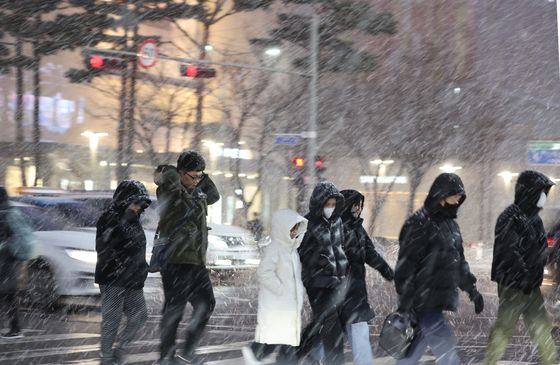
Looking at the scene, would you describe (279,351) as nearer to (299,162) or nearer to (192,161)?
(192,161)

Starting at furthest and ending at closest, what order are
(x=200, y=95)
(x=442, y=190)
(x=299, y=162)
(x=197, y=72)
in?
(x=200, y=95), (x=299, y=162), (x=197, y=72), (x=442, y=190)

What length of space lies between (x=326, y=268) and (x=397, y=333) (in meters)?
1.03

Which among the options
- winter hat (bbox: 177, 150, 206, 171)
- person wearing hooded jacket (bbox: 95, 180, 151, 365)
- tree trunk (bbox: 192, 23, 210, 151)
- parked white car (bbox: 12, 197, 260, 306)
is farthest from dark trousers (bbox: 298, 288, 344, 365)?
tree trunk (bbox: 192, 23, 210, 151)

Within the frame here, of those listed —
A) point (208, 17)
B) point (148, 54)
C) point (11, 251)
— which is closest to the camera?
point (11, 251)

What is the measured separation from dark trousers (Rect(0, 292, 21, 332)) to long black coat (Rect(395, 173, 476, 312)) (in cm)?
538

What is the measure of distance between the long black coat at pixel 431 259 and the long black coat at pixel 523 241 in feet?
2.28

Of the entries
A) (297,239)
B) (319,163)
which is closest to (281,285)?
(297,239)

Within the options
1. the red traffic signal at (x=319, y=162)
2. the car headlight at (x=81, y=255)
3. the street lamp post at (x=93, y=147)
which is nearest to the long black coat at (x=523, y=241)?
the car headlight at (x=81, y=255)

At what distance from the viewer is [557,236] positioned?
11383mm

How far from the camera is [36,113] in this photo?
38750 mm

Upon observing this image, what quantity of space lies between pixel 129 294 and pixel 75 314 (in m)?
4.55

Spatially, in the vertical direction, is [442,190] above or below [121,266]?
above

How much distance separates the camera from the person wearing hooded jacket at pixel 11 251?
10086 millimetres

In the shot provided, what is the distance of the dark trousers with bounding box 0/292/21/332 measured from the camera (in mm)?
10000
